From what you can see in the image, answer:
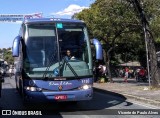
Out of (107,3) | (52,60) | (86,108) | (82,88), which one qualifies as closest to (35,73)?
(52,60)

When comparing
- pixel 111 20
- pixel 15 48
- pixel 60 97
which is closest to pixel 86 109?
pixel 60 97

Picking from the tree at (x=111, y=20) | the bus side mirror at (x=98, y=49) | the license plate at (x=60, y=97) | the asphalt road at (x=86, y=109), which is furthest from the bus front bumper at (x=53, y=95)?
the tree at (x=111, y=20)

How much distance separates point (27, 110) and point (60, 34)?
9.52 feet

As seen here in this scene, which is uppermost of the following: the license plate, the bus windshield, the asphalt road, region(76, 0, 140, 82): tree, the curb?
region(76, 0, 140, 82): tree

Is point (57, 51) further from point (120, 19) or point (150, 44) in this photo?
point (120, 19)

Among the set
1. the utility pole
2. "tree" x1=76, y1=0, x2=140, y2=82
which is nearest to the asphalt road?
the utility pole

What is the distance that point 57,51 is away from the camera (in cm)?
1432

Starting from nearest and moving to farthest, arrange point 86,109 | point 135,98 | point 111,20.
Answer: point 86,109
point 135,98
point 111,20

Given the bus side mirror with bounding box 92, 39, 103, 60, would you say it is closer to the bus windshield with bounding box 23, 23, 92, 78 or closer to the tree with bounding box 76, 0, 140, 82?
the bus windshield with bounding box 23, 23, 92, 78

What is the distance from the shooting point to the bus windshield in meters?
14.1

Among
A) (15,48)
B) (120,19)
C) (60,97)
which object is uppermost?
(120,19)

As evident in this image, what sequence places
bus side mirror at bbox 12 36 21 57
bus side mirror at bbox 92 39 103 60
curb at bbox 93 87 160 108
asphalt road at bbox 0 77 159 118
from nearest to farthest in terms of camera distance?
asphalt road at bbox 0 77 159 118 < bus side mirror at bbox 12 36 21 57 < bus side mirror at bbox 92 39 103 60 < curb at bbox 93 87 160 108

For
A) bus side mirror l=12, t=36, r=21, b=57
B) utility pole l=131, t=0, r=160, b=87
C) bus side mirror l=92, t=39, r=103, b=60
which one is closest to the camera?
bus side mirror l=12, t=36, r=21, b=57

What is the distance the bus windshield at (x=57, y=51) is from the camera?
14.1 m
